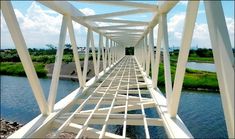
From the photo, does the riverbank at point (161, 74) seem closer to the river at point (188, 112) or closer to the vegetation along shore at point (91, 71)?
the vegetation along shore at point (91, 71)

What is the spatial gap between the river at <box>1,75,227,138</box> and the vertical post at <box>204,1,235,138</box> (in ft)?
40.9

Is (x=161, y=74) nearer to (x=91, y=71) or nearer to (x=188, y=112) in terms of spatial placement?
(x=91, y=71)

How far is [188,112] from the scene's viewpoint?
20828 millimetres

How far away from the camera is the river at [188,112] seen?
16125mm

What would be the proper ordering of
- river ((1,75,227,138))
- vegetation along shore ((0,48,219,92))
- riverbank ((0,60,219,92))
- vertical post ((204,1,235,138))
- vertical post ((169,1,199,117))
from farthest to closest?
vegetation along shore ((0,48,219,92))
riverbank ((0,60,219,92))
river ((1,75,227,138))
vertical post ((169,1,199,117))
vertical post ((204,1,235,138))

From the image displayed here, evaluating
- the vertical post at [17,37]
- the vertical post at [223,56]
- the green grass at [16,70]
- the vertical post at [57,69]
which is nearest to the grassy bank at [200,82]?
the green grass at [16,70]

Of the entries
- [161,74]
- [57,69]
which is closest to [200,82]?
[161,74]

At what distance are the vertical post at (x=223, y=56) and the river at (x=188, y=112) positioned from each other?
40.9 feet

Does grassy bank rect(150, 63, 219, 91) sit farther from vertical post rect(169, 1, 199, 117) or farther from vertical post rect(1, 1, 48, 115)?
vertical post rect(1, 1, 48, 115)

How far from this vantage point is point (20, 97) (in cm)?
2745

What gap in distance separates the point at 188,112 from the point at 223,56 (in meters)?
19.4

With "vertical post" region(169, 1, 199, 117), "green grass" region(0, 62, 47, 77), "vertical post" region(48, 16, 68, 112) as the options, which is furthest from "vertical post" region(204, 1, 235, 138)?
"green grass" region(0, 62, 47, 77)

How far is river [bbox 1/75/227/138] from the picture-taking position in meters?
16.1

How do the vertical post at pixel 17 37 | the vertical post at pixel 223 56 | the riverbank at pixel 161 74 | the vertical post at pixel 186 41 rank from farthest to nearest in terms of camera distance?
the riverbank at pixel 161 74
the vertical post at pixel 17 37
the vertical post at pixel 186 41
the vertical post at pixel 223 56
